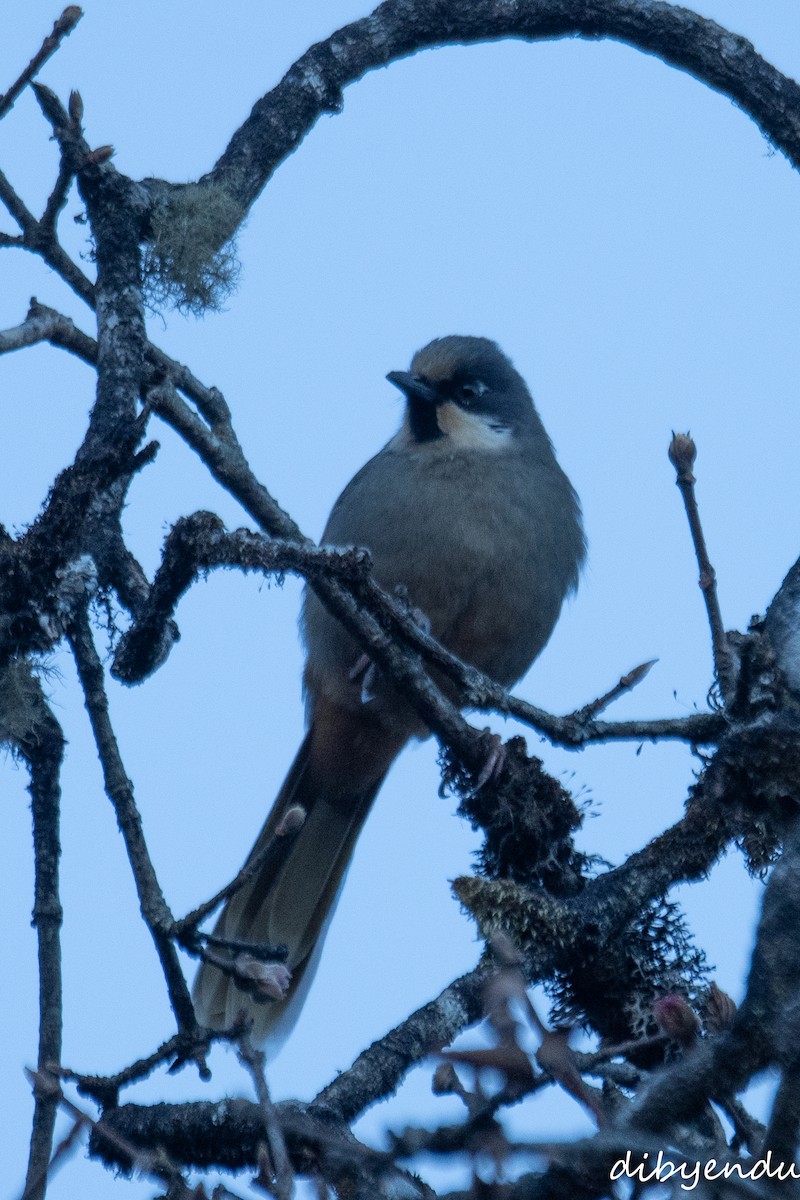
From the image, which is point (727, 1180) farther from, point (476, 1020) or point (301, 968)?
point (301, 968)

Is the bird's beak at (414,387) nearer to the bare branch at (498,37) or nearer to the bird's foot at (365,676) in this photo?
the bird's foot at (365,676)

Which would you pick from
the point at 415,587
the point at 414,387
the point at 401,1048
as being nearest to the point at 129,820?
the point at 401,1048

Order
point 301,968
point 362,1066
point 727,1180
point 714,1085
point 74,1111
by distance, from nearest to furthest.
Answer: point 727,1180
point 714,1085
point 74,1111
point 362,1066
point 301,968

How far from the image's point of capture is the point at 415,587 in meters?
5.07

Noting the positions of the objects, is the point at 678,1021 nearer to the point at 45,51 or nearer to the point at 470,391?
the point at 45,51

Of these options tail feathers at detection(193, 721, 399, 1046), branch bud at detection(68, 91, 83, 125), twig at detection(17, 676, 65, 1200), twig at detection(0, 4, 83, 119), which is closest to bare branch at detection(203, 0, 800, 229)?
branch bud at detection(68, 91, 83, 125)

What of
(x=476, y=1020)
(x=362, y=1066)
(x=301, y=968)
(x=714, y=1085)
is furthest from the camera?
(x=301, y=968)

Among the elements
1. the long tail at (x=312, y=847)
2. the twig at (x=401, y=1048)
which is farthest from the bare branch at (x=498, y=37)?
the twig at (x=401, y=1048)

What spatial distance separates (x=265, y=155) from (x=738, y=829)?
2313mm

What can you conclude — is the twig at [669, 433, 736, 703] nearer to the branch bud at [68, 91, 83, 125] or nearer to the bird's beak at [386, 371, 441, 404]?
the branch bud at [68, 91, 83, 125]

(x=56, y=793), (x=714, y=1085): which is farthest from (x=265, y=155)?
(x=714, y=1085)

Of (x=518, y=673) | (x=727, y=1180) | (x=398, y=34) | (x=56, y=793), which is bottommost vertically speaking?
(x=727, y=1180)

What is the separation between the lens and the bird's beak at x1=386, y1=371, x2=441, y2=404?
572 cm

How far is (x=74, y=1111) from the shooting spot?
2.21 meters
